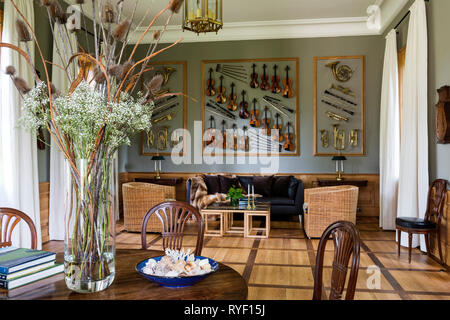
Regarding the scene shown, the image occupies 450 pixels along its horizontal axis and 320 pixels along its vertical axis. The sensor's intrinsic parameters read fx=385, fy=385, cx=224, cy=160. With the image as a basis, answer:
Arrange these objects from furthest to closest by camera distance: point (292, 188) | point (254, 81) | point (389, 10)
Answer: point (254, 81), point (292, 188), point (389, 10)

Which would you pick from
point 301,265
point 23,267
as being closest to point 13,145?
point 23,267

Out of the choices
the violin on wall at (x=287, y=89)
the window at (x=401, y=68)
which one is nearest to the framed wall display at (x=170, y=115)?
the violin on wall at (x=287, y=89)

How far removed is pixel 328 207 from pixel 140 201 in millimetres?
2670

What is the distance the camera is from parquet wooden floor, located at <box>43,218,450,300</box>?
10.8 feet

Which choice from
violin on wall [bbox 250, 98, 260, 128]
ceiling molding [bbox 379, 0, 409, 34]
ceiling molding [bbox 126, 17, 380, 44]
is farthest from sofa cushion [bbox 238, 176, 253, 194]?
ceiling molding [bbox 379, 0, 409, 34]

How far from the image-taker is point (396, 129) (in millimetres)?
6020

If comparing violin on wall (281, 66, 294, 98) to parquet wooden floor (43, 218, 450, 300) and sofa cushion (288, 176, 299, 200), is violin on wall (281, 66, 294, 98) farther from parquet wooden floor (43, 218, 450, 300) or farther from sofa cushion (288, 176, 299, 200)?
parquet wooden floor (43, 218, 450, 300)

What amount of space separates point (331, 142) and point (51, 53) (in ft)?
16.3

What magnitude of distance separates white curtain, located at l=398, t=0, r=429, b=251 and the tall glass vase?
418 centimetres

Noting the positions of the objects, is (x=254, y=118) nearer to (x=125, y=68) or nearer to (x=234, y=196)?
(x=234, y=196)

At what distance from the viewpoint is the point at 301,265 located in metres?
4.13

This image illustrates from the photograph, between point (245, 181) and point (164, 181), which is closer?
point (245, 181)
